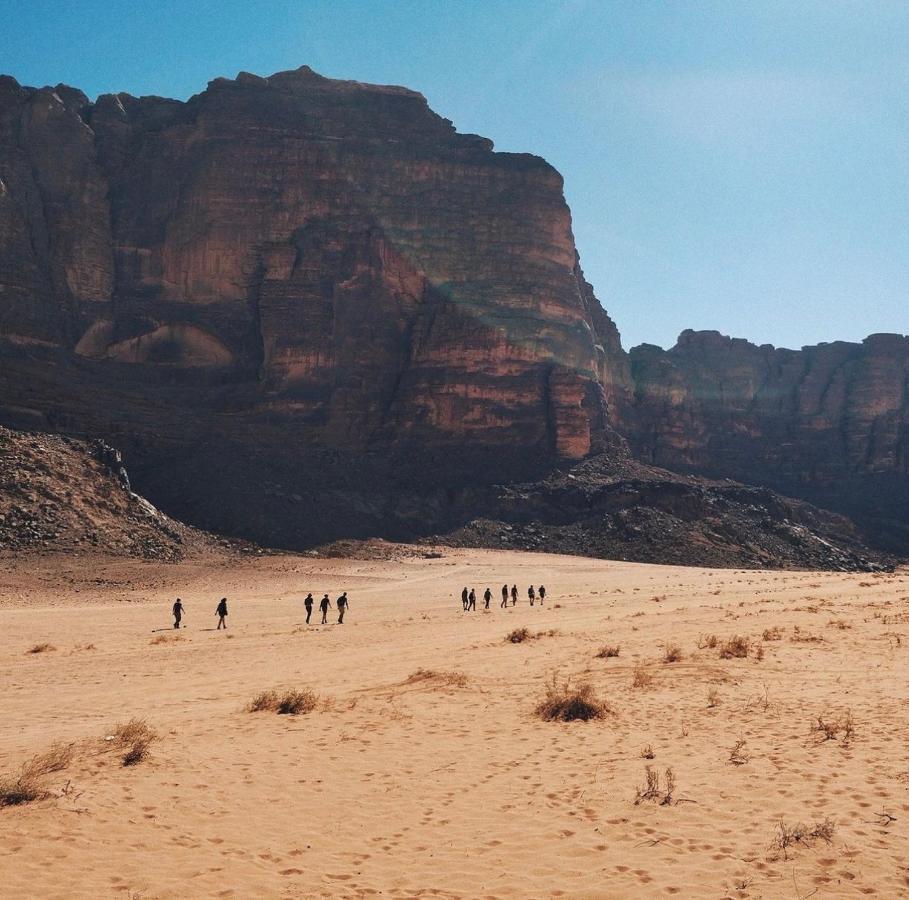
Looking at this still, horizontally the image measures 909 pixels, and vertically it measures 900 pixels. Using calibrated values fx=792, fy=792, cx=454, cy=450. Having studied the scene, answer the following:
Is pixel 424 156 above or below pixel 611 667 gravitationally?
above

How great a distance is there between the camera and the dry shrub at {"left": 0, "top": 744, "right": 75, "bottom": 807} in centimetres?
919

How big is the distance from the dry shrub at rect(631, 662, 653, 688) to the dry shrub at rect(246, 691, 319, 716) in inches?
261

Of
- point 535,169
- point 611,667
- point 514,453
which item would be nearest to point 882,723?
point 611,667

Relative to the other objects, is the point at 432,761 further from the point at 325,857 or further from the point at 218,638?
the point at 218,638

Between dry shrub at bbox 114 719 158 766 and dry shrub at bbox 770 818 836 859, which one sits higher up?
dry shrub at bbox 770 818 836 859

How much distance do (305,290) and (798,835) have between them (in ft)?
312

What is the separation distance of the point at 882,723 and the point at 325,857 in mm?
9371

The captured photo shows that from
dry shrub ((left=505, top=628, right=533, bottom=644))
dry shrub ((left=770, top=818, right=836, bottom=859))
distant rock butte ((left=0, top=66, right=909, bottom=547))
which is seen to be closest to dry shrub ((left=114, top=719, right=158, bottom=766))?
dry shrub ((left=770, top=818, right=836, bottom=859))

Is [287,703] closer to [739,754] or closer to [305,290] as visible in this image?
[739,754]

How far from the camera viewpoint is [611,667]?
62.5ft

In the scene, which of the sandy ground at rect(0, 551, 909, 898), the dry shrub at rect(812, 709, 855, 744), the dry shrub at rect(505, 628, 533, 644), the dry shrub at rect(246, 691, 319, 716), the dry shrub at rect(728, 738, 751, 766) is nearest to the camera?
the sandy ground at rect(0, 551, 909, 898)

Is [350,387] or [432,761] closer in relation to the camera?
[432,761]

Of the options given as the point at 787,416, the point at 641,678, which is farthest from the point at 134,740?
the point at 787,416

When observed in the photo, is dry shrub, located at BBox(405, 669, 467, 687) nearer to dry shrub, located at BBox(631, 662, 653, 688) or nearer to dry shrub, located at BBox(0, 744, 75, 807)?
dry shrub, located at BBox(631, 662, 653, 688)
